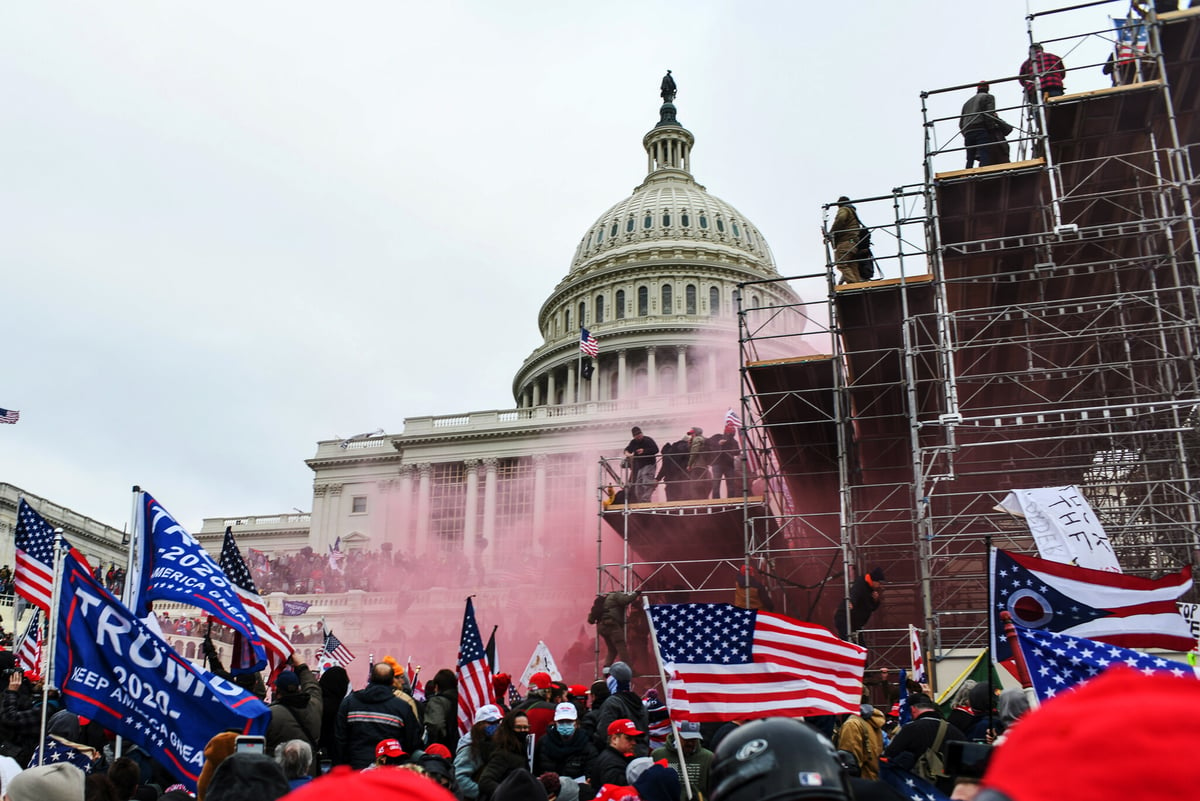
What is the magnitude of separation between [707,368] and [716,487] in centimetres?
4681

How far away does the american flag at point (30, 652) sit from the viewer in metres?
12.7

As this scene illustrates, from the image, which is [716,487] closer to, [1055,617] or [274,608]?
[1055,617]

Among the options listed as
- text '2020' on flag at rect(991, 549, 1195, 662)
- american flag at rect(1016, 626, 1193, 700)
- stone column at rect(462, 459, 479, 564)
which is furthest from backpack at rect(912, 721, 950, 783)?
stone column at rect(462, 459, 479, 564)

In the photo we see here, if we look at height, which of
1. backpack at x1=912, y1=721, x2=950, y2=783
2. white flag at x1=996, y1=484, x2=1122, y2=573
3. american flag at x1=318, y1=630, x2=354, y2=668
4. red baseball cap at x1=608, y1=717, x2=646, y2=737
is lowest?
backpack at x1=912, y1=721, x2=950, y2=783

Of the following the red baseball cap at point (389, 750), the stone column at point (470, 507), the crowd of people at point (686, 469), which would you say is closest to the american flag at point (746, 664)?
the red baseball cap at point (389, 750)

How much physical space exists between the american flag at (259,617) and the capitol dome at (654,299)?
2054 inches

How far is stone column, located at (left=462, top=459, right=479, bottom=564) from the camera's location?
57.5 metres

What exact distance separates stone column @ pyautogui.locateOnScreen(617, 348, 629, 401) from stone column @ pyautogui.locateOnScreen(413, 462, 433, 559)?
48.0 ft

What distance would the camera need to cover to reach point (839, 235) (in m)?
18.9

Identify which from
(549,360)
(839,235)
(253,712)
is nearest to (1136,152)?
(839,235)

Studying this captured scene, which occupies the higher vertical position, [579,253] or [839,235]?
[579,253]

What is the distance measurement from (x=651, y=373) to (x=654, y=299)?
8100 mm

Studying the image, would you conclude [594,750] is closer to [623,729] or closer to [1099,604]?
[623,729]

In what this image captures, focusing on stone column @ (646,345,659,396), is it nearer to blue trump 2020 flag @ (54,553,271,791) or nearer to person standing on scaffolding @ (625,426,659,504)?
person standing on scaffolding @ (625,426,659,504)
